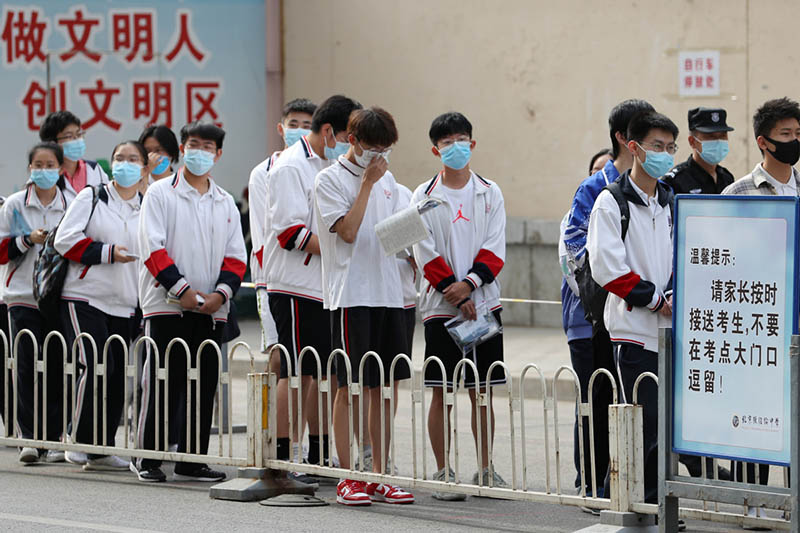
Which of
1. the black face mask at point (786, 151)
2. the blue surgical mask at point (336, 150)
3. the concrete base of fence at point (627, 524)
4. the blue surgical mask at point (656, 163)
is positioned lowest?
the concrete base of fence at point (627, 524)

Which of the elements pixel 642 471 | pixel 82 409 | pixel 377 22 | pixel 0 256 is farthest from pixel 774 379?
pixel 377 22

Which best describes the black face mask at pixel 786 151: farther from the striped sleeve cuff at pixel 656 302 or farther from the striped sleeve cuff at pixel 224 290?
the striped sleeve cuff at pixel 224 290

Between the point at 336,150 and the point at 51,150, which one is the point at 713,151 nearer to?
the point at 336,150

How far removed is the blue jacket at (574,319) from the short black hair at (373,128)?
1.26m

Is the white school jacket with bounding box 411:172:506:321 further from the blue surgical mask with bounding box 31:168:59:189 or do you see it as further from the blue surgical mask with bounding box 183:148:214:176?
the blue surgical mask with bounding box 31:168:59:189

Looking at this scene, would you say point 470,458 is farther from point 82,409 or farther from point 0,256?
point 0,256

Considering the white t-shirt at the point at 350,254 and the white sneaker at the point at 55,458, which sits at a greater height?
the white t-shirt at the point at 350,254

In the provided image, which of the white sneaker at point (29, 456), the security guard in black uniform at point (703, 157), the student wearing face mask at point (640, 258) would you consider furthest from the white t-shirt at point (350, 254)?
the white sneaker at point (29, 456)

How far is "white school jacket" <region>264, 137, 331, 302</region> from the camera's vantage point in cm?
809

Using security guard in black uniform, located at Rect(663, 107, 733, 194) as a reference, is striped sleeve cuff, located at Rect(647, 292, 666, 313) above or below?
below

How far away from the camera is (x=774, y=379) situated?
5.66 m

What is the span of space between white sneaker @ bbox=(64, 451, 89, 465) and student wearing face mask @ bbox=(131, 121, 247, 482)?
2.21 feet

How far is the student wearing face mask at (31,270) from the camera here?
899 centimetres

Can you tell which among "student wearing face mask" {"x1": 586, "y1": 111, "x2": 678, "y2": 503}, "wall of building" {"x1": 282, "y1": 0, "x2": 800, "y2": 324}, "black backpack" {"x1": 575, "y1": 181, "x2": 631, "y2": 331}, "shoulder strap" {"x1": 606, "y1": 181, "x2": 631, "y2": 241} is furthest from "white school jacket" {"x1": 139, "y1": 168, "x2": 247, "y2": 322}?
"wall of building" {"x1": 282, "y1": 0, "x2": 800, "y2": 324}
